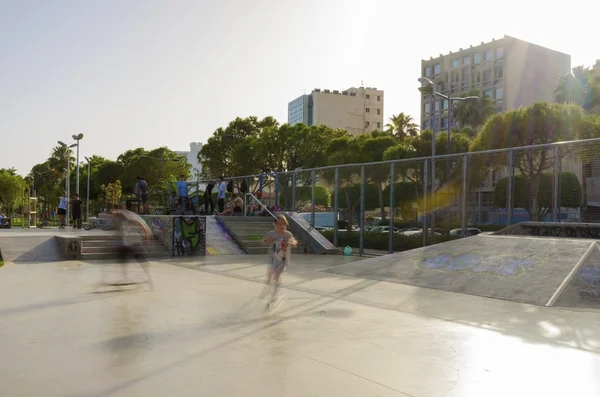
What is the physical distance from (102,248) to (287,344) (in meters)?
11.8

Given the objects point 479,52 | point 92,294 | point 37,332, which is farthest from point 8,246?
point 479,52

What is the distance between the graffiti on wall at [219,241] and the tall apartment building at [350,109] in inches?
3438

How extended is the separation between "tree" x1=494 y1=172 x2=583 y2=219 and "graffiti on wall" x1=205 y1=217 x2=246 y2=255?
337 inches

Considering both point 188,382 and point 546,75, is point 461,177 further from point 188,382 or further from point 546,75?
point 546,75

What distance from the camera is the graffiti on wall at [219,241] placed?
1741cm

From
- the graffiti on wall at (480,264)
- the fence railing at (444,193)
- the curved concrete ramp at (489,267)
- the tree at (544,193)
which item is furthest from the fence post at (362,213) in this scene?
the graffiti on wall at (480,264)

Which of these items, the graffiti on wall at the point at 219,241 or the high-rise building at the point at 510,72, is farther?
the high-rise building at the point at 510,72

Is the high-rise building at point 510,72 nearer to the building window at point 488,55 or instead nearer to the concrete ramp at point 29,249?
the building window at point 488,55

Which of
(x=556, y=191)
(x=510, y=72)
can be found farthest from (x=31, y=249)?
(x=510, y=72)

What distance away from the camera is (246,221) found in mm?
19719

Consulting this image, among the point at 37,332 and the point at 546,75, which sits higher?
the point at 546,75

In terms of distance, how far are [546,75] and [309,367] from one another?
82.1m

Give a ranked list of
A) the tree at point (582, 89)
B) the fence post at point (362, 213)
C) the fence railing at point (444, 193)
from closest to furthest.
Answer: the fence railing at point (444, 193), the fence post at point (362, 213), the tree at point (582, 89)

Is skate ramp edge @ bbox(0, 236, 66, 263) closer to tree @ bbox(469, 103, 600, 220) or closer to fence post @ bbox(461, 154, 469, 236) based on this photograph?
fence post @ bbox(461, 154, 469, 236)
